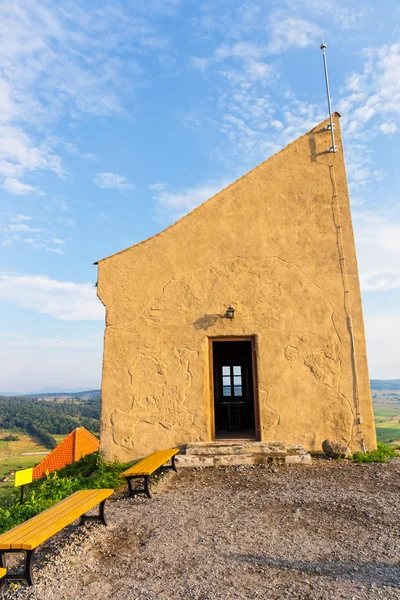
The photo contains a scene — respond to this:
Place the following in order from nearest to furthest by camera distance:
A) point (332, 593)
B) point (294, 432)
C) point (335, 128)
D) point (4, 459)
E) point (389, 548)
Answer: point (332, 593) < point (389, 548) < point (294, 432) < point (335, 128) < point (4, 459)

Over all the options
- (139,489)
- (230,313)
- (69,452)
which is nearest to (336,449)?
(230,313)

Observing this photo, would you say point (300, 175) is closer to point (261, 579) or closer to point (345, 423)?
point (345, 423)

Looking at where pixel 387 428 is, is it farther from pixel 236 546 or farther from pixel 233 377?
pixel 236 546

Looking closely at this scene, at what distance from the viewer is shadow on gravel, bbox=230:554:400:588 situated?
363 cm

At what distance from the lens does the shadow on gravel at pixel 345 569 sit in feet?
→ 11.9

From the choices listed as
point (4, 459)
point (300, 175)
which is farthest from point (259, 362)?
point (4, 459)

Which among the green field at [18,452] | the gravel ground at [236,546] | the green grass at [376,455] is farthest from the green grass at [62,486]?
the green field at [18,452]

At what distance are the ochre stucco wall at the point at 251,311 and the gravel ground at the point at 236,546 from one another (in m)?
1.98

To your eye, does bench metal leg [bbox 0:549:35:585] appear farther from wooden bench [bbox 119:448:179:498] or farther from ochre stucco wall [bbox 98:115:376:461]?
ochre stucco wall [bbox 98:115:376:461]

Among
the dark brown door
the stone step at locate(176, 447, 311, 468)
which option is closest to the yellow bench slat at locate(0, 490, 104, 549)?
the stone step at locate(176, 447, 311, 468)

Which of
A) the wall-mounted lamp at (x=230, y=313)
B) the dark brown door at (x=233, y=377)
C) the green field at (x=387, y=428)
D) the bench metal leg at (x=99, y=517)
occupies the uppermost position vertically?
the wall-mounted lamp at (x=230, y=313)

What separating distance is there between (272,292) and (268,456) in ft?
11.3

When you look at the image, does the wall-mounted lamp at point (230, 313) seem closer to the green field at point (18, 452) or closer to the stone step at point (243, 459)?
the stone step at point (243, 459)

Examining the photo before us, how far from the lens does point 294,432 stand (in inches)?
340
